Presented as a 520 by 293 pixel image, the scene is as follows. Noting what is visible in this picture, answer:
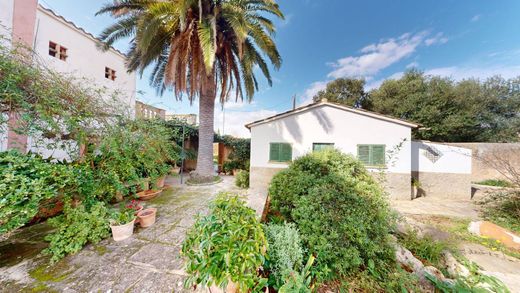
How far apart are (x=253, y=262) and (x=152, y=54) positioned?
8.53 metres

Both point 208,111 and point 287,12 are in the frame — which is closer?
point 287,12

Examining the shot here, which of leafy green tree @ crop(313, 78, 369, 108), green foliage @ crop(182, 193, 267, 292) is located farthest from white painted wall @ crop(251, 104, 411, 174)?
leafy green tree @ crop(313, 78, 369, 108)

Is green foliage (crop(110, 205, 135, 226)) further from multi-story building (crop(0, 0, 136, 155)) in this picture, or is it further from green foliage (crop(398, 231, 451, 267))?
green foliage (crop(398, 231, 451, 267))

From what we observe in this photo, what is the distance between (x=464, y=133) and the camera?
14.8 meters

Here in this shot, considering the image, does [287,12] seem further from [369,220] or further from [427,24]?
[427,24]

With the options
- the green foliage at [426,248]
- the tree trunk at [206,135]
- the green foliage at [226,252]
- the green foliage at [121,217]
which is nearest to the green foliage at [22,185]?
the green foliage at [121,217]

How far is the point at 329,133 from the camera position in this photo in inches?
308

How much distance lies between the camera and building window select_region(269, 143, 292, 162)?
8016 mm

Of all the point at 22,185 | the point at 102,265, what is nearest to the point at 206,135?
the point at 22,185

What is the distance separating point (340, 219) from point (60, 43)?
47.6ft

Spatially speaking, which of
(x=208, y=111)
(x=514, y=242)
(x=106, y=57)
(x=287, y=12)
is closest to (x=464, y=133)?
(x=514, y=242)

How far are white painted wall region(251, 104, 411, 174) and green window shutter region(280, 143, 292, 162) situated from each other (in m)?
0.20

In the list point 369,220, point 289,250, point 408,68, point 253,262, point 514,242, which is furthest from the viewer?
point 408,68

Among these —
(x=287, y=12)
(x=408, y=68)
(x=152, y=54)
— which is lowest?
(x=152, y=54)
